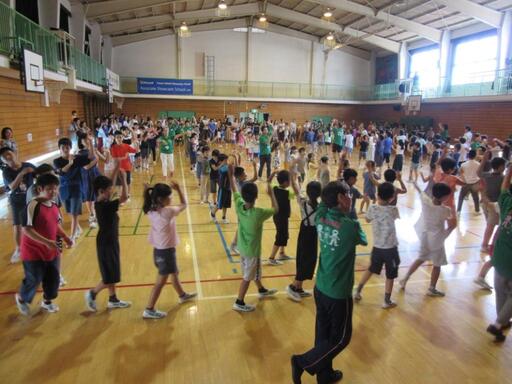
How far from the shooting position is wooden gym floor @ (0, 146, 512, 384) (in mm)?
3678

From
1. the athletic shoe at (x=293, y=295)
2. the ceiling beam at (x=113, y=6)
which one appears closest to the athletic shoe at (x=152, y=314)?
the athletic shoe at (x=293, y=295)

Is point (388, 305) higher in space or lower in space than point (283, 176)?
lower

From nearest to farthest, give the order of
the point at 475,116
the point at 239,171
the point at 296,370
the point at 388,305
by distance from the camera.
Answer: the point at 296,370
the point at 388,305
the point at 239,171
the point at 475,116

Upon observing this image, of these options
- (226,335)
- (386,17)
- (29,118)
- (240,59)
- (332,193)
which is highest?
(386,17)

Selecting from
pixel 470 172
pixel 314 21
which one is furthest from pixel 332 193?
pixel 314 21

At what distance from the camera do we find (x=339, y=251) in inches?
123

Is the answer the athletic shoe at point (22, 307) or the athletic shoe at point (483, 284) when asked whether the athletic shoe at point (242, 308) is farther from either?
the athletic shoe at point (483, 284)

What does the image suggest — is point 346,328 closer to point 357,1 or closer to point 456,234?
point 456,234

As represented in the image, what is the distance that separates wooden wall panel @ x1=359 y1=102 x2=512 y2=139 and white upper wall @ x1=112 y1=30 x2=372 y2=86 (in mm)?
9996

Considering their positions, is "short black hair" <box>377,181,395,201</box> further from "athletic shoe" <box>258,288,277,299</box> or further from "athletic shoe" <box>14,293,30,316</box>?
"athletic shoe" <box>14,293,30,316</box>

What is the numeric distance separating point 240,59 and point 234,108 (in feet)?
13.5

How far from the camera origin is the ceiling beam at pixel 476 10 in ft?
60.6

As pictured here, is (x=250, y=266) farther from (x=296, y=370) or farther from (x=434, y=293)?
(x=434, y=293)

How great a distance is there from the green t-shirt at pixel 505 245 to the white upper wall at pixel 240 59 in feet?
98.3
